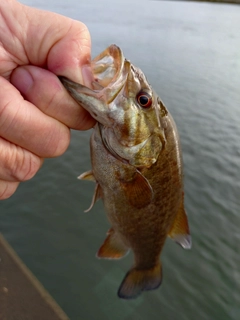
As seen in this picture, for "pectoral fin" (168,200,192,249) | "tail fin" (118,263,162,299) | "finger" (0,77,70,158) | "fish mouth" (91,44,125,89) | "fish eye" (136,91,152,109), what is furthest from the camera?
"tail fin" (118,263,162,299)

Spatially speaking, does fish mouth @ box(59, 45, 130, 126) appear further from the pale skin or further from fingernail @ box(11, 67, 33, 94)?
fingernail @ box(11, 67, 33, 94)

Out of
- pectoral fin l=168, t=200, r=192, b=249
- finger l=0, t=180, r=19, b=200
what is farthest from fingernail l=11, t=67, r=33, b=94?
pectoral fin l=168, t=200, r=192, b=249

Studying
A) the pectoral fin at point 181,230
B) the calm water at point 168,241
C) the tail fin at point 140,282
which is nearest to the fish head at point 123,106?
the pectoral fin at point 181,230

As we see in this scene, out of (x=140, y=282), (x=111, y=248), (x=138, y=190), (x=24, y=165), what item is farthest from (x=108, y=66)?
(x=140, y=282)

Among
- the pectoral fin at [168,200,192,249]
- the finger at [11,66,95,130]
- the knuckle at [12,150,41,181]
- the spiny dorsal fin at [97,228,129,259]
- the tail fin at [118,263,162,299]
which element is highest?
the finger at [11,66,95,130]

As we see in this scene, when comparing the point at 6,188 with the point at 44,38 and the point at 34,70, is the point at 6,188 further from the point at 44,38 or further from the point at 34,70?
the point at 44,38

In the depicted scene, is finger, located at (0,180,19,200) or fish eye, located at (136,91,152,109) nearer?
finger, located at (0,180,19,200)

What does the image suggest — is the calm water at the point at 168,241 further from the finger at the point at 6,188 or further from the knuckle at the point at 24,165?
the knuckle at the point at 24,165

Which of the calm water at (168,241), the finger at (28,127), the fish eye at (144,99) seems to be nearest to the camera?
the finger at (28,127)
